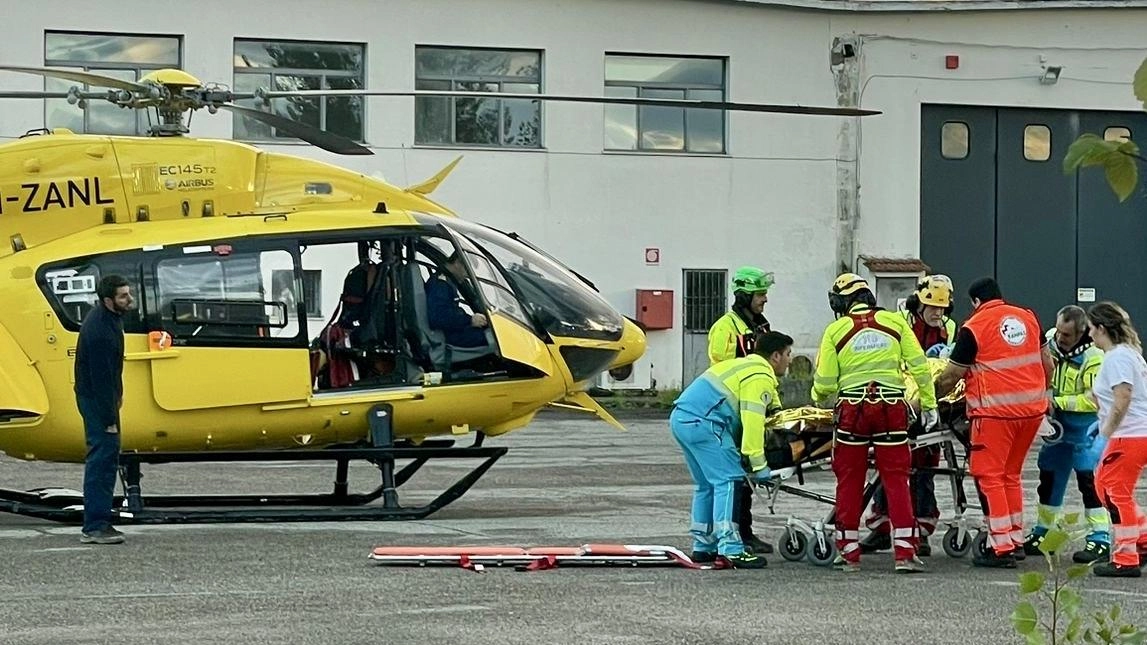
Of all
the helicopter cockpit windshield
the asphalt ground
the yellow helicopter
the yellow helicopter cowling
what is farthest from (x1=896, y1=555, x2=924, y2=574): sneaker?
the yellow helicopter cowling

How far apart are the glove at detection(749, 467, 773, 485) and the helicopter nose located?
331 centimetres

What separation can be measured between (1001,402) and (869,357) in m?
0.85

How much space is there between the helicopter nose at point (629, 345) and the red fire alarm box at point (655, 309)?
617 inches

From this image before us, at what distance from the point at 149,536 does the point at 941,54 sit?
72.0 ft

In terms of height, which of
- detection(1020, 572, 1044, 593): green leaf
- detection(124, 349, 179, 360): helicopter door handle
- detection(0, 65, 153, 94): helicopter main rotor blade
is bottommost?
detection(1020, 572, 1044, 593): green leaf

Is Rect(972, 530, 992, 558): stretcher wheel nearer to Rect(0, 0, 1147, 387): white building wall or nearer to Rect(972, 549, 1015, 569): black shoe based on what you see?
Rect(972, 549, 1015, 569): black shoe

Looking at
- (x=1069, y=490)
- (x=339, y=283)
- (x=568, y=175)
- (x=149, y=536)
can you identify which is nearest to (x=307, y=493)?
(x=339, y=283)

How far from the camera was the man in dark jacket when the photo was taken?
11.1 m

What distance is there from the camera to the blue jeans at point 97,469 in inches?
438

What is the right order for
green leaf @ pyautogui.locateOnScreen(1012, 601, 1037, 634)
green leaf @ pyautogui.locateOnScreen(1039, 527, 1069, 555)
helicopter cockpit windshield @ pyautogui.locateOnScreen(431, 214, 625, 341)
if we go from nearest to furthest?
green leaf @ pyautogui.locateOnScreen(1012, 601, 1037, 634) < green leaf @ pyautogui.locateOnScreen(1039, 527, 1069, 555) < helicopter cockpit windshield @ pyautogui.locateOnScreen(431, 214, 625, 341)

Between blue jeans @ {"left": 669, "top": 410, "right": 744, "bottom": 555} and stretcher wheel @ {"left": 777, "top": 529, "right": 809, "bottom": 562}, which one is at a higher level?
blue jeans @ {"left": 669, "top": 410, "right": 744, "bottom": 555}

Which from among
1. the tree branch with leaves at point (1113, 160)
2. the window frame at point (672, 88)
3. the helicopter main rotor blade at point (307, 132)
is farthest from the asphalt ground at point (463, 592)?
the window frame at point (672, 88)

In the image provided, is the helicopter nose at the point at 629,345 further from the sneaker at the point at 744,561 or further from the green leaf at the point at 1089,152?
the green leaf at the point at 1089,152

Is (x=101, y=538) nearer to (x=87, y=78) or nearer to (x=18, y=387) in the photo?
(x=18, y=387)
